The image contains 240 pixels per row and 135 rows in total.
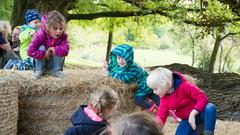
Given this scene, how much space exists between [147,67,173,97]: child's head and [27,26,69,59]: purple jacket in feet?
6.22

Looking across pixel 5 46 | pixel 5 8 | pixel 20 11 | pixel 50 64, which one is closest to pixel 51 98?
pixel 50 64

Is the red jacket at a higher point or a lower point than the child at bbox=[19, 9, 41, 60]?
lower

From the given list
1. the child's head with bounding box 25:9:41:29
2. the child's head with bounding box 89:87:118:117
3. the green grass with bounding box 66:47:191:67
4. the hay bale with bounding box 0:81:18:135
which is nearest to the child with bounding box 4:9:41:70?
the child's head with bounding box 25:9:41:29

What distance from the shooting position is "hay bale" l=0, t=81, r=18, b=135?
16.4ft

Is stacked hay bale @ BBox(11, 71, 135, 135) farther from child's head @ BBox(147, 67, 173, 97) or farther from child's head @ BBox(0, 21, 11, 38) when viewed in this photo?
child's head @ BBox(147, 67, 173, 97)

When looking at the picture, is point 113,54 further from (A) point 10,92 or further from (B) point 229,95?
(B) point 229,95

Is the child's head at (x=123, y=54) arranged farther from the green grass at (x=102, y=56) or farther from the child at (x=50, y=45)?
the green grass at (x=102, y=56)

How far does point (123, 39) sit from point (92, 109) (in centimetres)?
2021

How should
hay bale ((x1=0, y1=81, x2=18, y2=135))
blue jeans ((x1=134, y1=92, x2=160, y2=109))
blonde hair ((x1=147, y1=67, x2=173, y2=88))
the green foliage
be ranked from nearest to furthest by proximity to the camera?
blonde hair ((x1=147, y1=67, x2=173, y2=88)), hay bale ((x1=0, y1=81, x2=18, y2=135)), blue jeans ((x1=134, y1=92, x2=160, y2=109)), the green foliage

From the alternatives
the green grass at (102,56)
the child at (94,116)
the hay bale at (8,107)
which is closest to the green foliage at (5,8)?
the hay bale at (8,107)

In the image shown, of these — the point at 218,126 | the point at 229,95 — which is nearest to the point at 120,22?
the point at 229,95

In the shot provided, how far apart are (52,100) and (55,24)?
0.94 metres

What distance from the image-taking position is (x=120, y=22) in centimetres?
1717

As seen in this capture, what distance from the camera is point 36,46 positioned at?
5.61 m
